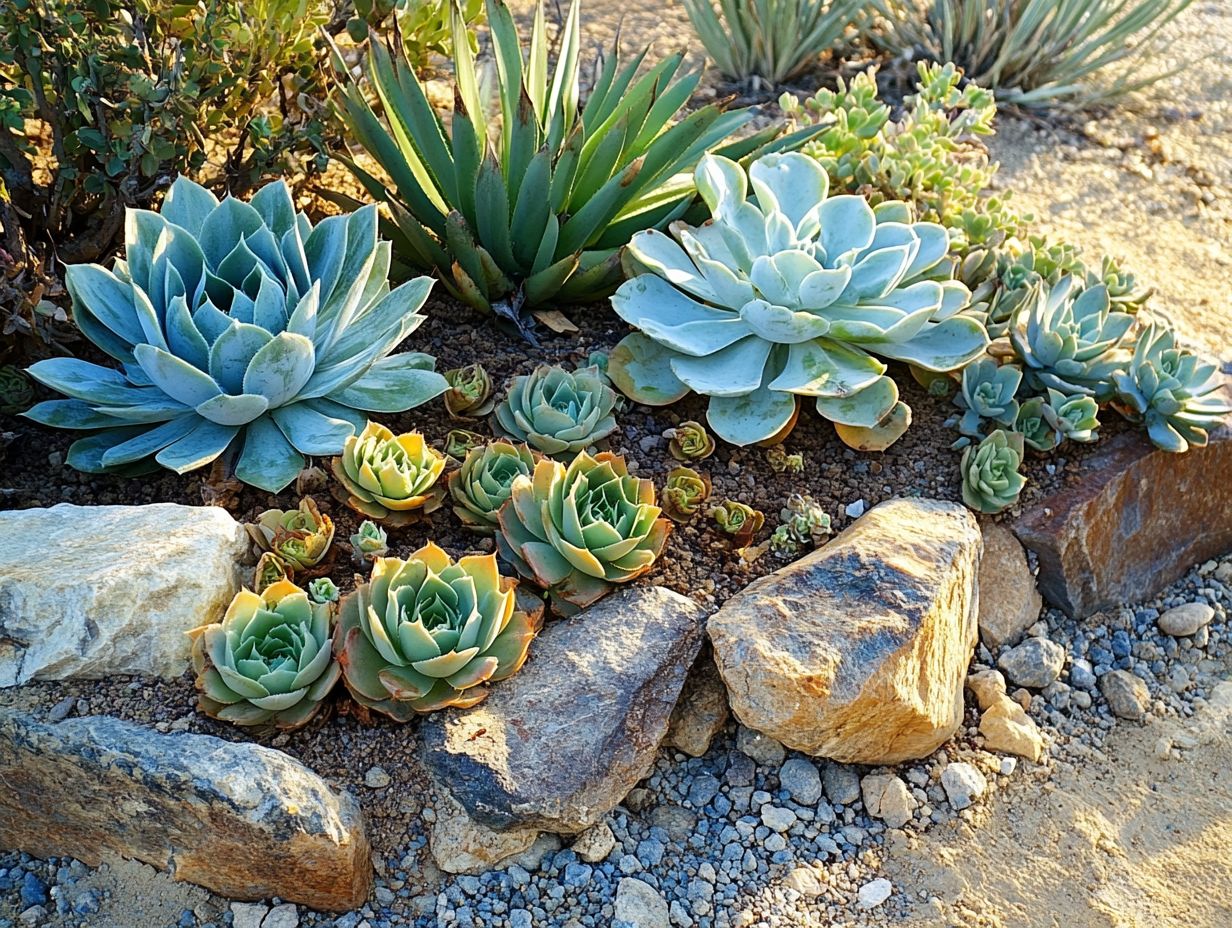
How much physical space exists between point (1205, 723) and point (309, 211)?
2.64 metres

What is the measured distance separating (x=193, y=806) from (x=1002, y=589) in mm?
1839

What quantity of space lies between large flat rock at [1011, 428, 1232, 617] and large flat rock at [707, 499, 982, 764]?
321 millimetres

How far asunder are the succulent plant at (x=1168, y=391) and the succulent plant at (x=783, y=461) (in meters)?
0.84

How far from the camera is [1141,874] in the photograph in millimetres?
2381

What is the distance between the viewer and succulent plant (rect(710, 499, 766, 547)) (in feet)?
8.55

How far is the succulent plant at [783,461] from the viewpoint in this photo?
9.11 feet

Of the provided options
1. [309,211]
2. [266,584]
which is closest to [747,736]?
[266,584]

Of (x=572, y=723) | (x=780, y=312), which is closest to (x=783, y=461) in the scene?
(x=780, y=312)

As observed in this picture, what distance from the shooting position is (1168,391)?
2875 mm

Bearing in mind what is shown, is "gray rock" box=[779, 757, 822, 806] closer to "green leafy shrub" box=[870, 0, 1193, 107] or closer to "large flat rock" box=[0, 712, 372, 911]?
"large flat rock" box=[0, 712, 372, 911]

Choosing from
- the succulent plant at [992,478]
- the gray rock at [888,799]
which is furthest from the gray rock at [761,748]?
the succulent plant at [992,478]

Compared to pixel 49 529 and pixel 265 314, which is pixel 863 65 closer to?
pixel 265 314

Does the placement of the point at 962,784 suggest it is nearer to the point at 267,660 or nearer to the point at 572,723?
the point at 572,723

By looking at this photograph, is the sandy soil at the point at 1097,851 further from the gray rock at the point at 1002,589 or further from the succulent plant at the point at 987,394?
the succulent plant at the point at 987,394
